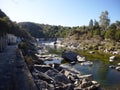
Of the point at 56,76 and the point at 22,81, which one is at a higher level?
the point at 22,81

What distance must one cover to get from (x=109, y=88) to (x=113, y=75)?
32.2 feet

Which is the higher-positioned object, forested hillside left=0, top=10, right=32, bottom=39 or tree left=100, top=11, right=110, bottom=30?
tree left=100, top=11, right=110, bottom=30

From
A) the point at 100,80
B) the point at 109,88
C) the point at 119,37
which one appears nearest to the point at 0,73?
the point at 109,88

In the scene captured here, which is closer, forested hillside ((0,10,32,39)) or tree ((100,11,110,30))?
forested hillside ((0,10,32,39))

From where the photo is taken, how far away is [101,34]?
434ft

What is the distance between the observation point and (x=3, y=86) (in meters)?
13.5

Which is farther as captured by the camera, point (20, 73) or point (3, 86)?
point (20, 73)

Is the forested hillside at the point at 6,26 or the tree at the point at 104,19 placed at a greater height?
the tree at the point at 104,19

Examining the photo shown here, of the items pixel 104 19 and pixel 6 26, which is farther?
pixel 104 19

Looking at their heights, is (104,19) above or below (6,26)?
above

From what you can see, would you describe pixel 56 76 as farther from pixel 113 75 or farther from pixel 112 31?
pixel 112 31

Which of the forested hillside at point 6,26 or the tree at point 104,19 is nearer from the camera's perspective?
the forested hillside at point 6,26

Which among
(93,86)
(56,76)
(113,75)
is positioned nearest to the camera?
(93,86)

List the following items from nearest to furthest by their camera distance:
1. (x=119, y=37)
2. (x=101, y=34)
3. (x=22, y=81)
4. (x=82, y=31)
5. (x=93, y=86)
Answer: (x=22, y=81)
(x=93, y=86)
(x=119, y=37)
(x=101, y=34)
(x=82, y=31)
